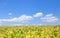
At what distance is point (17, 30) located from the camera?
17.2m

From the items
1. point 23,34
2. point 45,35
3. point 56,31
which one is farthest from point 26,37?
point 56,31

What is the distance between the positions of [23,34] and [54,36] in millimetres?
2801

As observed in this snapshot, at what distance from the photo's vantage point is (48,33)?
53.8 feet

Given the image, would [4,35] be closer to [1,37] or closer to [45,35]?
[1,37]

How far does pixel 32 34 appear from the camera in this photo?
16.5 m

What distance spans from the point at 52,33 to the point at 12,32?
12.0 ft

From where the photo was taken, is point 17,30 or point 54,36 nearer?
point 54,36

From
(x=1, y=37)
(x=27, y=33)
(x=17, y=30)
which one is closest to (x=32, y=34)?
(x=27, y=33)

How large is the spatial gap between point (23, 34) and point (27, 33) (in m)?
0.39

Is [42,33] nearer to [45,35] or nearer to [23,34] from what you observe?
[45,35]

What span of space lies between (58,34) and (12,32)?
13.8 feet

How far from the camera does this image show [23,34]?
16.6m

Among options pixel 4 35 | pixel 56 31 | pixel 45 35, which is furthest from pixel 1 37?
pixel 56 31

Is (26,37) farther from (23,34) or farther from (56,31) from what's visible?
(56,31)
